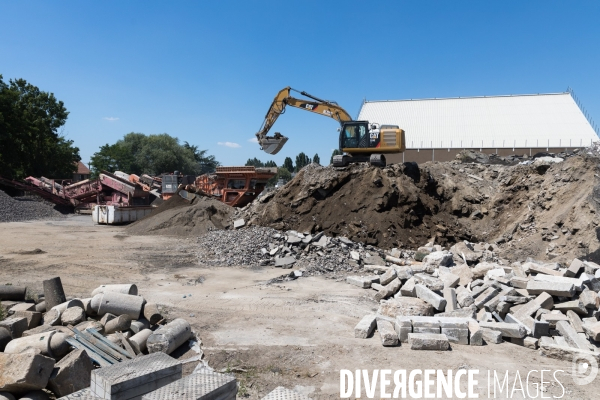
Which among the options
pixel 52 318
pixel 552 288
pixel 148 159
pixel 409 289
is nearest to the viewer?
pixel 52 318

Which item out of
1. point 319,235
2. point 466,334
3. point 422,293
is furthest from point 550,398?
point 319,235

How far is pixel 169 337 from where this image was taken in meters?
5.95

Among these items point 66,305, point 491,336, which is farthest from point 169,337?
point 491,336

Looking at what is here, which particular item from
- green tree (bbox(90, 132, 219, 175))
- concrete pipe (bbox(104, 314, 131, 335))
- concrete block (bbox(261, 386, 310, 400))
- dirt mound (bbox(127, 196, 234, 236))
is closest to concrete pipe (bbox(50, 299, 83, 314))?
concrete pipe (bbox(104, 314, 131, 335))

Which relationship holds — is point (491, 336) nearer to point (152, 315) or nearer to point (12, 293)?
point (152, 315)

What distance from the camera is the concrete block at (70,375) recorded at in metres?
4.37

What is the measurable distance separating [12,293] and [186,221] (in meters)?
11.5

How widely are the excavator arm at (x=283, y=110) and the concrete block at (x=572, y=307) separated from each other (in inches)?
503

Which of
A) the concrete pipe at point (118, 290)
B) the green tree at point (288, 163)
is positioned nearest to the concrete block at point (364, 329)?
the concrete pipe at point (118, 290)

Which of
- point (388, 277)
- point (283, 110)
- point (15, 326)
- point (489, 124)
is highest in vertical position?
point (489, 124)

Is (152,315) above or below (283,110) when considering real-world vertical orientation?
below

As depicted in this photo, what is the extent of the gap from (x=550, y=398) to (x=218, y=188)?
68.8 feet

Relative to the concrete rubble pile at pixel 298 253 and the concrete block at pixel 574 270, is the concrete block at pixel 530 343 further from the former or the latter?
the concrete rubble pile at pixel 298 253

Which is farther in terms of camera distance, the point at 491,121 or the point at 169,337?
the point at 491,121
